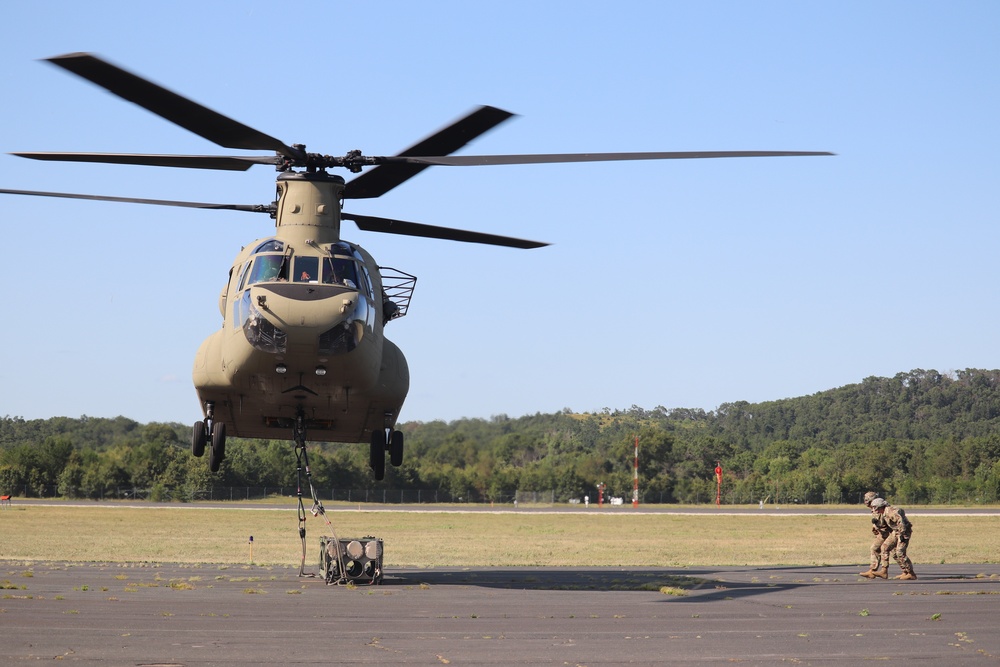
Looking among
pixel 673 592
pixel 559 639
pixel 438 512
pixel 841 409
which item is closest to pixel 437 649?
pixel 559 639

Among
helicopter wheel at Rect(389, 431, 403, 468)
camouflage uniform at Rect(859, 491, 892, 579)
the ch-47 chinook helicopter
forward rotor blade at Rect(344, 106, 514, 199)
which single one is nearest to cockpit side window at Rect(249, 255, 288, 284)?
the ch-47 chinook helicopter

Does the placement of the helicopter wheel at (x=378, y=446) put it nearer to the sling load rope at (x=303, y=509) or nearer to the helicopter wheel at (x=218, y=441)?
the sling load rope at (x=303, y=509)

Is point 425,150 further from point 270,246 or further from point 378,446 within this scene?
point 378,446

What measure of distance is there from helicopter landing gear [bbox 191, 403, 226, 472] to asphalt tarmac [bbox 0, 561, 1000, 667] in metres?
2.70

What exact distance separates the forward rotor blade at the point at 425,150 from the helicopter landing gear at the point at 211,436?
529 centimetres

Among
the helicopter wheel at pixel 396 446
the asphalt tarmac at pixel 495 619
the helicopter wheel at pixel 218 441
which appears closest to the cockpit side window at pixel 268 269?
the helicopter wheel at pixel 218 441

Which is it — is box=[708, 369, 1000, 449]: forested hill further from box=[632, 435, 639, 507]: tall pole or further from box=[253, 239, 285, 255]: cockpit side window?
box=[253, 239, 285, 255]: cockpit side window

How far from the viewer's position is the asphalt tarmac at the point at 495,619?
42.6ft

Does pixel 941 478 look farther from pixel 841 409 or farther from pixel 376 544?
pixel 841 409

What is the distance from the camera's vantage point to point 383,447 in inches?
870

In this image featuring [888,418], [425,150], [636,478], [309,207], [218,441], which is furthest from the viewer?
[888,418]

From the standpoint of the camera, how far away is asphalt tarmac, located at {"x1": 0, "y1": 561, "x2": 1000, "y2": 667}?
13.0 metres

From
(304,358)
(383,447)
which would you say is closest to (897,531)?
(383,447)

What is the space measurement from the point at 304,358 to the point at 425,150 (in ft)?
14.7
